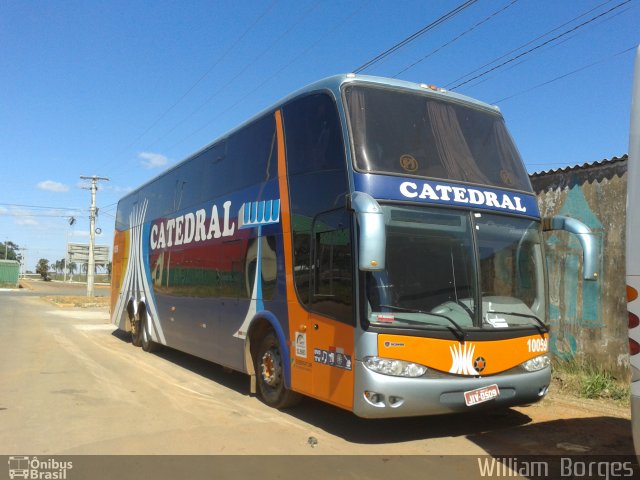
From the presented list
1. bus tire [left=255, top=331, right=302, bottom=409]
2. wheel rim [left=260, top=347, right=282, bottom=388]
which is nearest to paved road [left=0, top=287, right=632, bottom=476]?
bus tire [left=255, top=331, right=302, bottom=409]

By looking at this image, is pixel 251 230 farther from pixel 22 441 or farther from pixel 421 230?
pixel 22 441

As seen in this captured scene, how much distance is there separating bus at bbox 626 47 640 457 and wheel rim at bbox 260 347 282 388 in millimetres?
4272

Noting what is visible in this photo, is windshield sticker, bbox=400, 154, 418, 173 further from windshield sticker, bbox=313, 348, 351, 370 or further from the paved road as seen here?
the paved road

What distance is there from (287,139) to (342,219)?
1892 millimetres

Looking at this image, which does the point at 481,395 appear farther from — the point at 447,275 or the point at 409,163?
the point at 409,163

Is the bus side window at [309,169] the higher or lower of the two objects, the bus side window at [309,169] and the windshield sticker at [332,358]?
the higher

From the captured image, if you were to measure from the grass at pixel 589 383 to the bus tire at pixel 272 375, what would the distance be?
413 cm

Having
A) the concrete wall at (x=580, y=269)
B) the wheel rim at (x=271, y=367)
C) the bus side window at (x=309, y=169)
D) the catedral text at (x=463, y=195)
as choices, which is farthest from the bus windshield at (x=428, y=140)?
the wheel rim at (x=271, y=367)

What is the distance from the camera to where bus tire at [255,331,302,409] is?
23.0 ft

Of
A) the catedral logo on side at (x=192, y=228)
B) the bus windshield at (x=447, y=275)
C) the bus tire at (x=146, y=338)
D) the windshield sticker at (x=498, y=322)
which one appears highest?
the catedral logo on side at (x=192, y=228)

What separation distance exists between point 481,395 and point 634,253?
92.9 inches

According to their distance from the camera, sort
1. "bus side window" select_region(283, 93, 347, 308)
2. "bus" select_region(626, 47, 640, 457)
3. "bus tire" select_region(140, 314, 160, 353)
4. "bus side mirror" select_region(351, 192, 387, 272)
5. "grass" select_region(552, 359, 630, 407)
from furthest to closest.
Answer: "bus tire" select_region(140, 314, 160, 353) < "grass" select_region(552, 359, 630, 407) < "bus side window" select_region(283, 93, 347, 308) < "bus side mirror" select_region(351, 192, 387, 272) < "bus" select_region(626, 47, 640, 457)

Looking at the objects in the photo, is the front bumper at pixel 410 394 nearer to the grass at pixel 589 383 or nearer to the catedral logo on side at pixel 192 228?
the grass at pixel 589 383

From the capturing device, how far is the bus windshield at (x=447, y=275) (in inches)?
216
